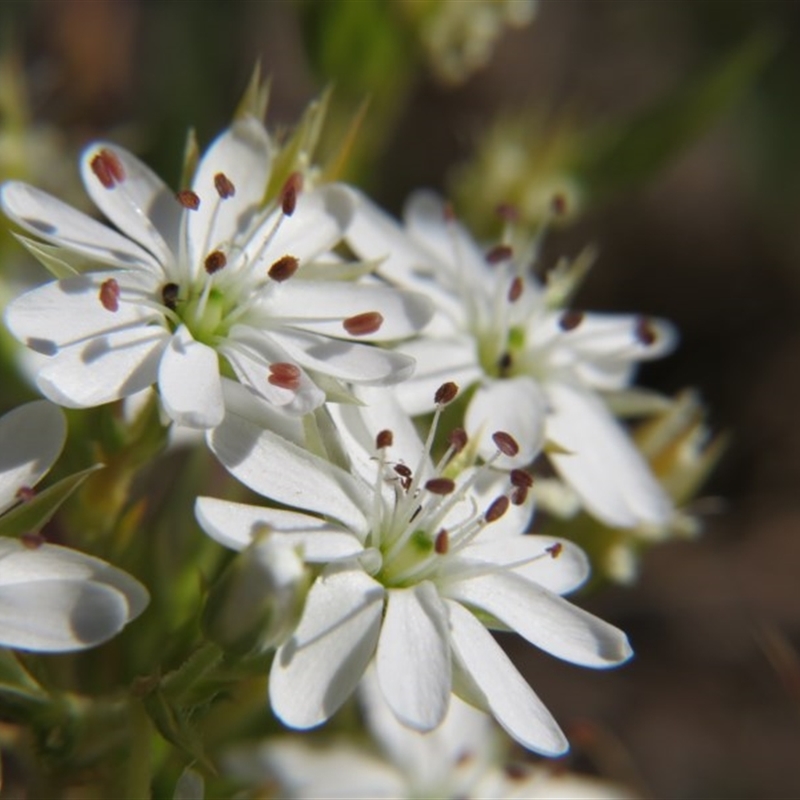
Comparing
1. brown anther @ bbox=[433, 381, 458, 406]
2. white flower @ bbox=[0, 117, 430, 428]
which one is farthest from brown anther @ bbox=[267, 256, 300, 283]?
brown anther @ bbox=[433, 381, 458, 406]

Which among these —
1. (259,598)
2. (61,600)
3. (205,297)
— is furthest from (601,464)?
(61,600)

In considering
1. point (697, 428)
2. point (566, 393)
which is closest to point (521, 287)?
point (566, 393)

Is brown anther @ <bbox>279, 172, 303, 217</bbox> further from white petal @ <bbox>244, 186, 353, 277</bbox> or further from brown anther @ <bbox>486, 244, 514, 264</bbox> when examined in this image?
brown anther @ <bbox>486, 244, 514, 264</bbox>

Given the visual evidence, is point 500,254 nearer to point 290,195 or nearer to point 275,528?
point 290,195

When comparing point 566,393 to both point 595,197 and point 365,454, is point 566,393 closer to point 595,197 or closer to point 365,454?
point 365,454

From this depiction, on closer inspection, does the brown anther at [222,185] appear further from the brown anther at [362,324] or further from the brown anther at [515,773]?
the brown anther at [515,773]

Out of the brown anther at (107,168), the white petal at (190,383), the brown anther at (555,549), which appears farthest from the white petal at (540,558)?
the brown anther at (107,168)
